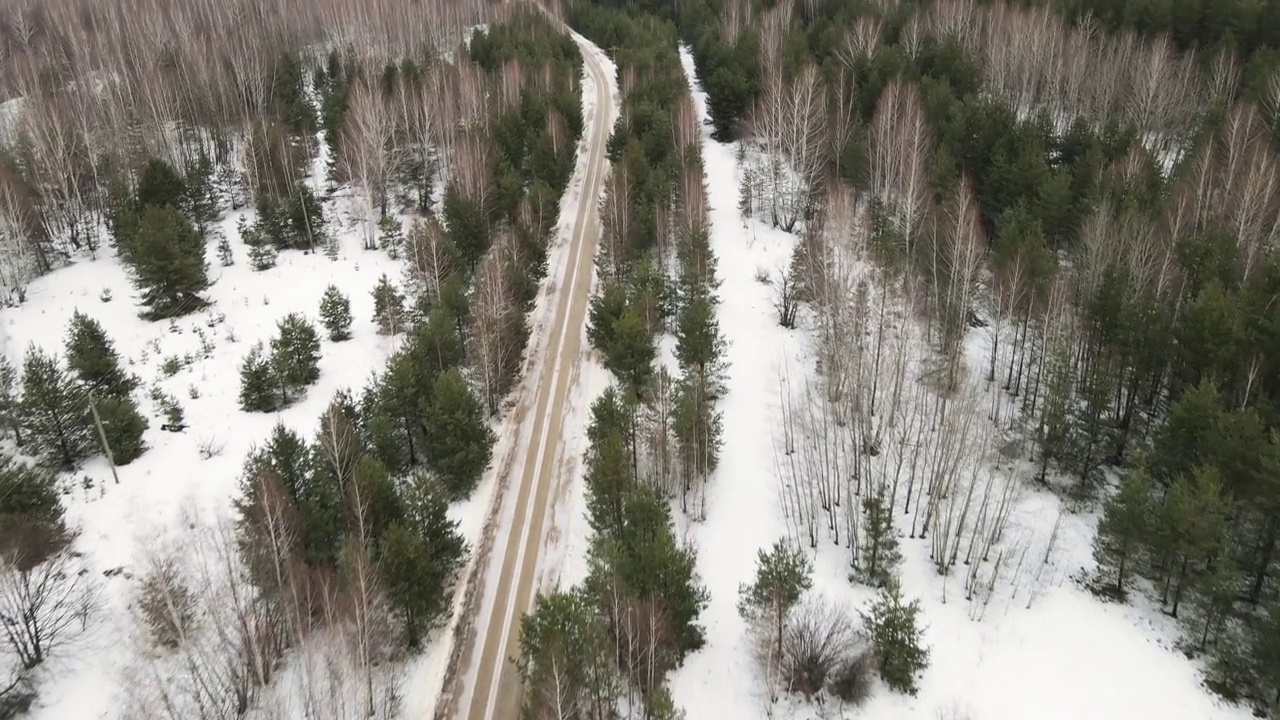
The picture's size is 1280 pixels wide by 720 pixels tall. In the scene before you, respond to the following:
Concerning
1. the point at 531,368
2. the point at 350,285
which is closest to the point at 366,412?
the point at 531,368

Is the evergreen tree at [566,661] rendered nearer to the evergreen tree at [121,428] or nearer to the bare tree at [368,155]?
the evergreen tree at [121,428]

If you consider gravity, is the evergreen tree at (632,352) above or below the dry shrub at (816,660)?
above

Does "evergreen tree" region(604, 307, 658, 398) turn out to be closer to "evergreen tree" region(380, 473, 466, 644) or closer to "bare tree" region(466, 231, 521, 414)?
"bare tree" region(466, 231, 521, 414)

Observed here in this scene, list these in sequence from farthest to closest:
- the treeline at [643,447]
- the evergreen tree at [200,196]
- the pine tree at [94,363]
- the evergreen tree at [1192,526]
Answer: the evergreen tree at [200,196], the pine tree at [94,363], the evergreen tree at [1192,526], the treeline at [643,447]

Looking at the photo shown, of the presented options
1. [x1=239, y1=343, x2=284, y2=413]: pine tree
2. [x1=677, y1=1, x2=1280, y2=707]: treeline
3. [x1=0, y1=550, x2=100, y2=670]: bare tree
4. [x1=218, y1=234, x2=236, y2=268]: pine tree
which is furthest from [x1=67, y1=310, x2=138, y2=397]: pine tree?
[x1=677, y1=1, x2=1280, y2=707]: treeline

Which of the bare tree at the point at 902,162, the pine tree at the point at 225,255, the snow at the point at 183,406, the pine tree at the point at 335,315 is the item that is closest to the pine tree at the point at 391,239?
the snow at the point at 183,406

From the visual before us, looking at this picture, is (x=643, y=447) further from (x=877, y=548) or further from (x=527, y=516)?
(x=877, y=548)

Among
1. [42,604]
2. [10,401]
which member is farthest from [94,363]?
[42,604]
